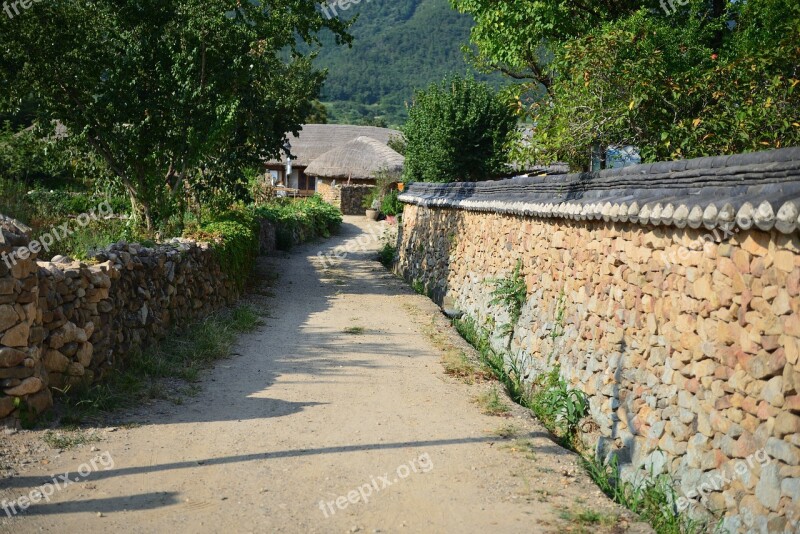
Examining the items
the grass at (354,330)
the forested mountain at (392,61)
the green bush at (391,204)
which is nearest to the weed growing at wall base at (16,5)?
the grass at (354,330)

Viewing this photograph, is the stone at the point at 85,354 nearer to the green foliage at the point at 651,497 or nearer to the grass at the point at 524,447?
the grass at the point at 524,447

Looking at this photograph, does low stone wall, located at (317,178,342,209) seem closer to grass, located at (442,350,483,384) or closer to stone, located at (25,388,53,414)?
grass, located at (442,350,483,384)

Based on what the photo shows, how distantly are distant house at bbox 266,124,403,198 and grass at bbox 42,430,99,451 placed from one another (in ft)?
116

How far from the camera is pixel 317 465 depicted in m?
6.06

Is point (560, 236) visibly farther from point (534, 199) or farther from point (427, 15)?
point (427, 15)

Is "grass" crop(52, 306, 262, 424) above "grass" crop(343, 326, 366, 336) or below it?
above

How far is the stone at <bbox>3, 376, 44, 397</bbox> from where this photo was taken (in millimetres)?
6066

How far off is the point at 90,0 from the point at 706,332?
11912 mm

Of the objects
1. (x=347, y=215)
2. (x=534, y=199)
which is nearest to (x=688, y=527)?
(x=534, y=199)

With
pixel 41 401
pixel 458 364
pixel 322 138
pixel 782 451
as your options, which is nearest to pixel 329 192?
pixel 322 138

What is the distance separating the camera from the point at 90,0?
13234mm

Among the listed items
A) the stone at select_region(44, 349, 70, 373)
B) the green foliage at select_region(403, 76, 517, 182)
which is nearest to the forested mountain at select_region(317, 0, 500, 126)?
the green foliage at select_region(403, 76, 517, 182)

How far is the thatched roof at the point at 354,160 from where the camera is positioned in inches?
1748

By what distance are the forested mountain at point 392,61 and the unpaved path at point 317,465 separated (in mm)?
87307
